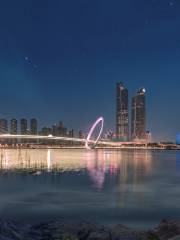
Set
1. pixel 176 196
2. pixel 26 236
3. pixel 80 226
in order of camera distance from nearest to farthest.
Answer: pixel 26 236
pixel 80 226
pixel 176 196

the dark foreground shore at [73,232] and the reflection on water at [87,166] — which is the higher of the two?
the dark foreground shore at [73,232]

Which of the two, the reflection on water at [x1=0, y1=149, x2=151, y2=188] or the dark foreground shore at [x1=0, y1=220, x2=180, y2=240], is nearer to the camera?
the dark foreground shore at [x1=0, y1=220, x2=180, y2=240]

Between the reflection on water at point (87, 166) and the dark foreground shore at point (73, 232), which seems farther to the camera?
the reflection on water at point (87, 166)

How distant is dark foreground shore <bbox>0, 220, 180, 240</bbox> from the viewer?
11.7m

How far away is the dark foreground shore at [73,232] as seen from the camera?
11749mm

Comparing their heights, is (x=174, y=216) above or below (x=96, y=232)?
below

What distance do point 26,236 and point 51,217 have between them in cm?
841

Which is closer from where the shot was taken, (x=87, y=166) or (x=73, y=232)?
(x=73, y=232)

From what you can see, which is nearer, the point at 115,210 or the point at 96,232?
the point at 96,232

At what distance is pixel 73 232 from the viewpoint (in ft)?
42.7

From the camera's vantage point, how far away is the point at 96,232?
12.7 meters

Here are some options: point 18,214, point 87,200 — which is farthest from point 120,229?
point 87,200

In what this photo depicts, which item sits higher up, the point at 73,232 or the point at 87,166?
the point at 73,232

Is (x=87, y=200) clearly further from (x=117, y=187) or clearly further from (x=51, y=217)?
(x=117, y=187)
